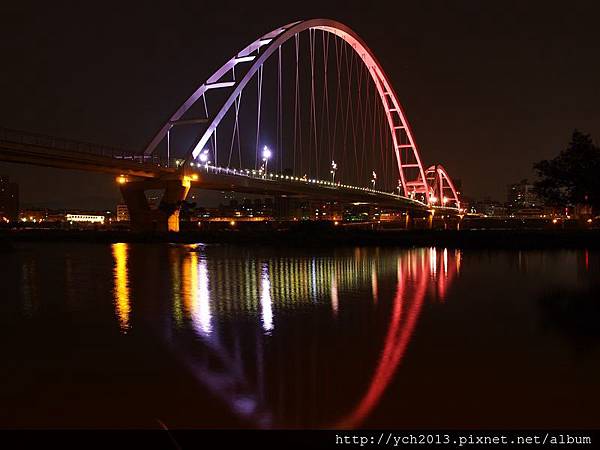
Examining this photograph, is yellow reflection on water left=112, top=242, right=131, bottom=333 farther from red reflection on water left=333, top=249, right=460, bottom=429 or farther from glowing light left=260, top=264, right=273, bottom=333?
red reflection on water left=333, top=249, right=460, bottom=429

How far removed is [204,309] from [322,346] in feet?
13.0

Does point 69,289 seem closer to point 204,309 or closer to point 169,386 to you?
point 204,309

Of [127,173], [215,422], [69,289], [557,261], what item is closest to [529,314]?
[215,422]

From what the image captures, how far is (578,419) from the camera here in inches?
215

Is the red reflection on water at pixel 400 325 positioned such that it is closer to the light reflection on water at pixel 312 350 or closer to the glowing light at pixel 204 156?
the light reflection on water at pixel 312 350

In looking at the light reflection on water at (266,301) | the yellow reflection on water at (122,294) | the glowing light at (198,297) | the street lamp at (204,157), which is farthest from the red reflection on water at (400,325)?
the street lamp at (204,157)

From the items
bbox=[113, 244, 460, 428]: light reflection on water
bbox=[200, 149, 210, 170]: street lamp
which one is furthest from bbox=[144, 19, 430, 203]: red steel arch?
bbox=[113, 244, 460, 428]: light reflection on water

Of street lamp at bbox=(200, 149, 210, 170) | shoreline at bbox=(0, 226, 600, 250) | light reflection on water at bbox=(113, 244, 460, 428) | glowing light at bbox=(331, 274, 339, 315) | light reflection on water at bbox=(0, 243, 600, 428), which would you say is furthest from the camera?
street lamp at bbox=(200, 149, 210, 170)

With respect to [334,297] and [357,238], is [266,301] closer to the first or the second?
[334,297]

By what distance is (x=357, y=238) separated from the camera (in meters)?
40.2

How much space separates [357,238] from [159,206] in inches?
746

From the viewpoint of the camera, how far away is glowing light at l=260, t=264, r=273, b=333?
10.0 meters

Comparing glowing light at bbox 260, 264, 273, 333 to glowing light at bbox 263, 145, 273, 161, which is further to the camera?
glowing light at bbox 263, 145, 273, 161

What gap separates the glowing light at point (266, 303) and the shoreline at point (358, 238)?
69.5ft
